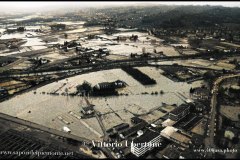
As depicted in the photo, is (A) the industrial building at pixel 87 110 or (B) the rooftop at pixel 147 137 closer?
(B) the rooftop at pixel 147 137

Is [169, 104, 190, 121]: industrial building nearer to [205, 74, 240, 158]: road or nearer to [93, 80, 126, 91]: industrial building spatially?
[205, 74, 240, 158]: road

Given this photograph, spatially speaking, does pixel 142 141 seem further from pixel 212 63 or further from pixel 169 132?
pixel 212 63

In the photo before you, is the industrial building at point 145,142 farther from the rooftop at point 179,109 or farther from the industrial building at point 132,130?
the rooftop at point 179,109

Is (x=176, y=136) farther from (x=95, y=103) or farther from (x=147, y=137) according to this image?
(x=95, y=103)

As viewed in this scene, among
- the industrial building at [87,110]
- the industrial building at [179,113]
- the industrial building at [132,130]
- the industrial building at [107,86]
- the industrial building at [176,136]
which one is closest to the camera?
the industrial building at [176,136]

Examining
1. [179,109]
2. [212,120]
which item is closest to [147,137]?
[179,109]

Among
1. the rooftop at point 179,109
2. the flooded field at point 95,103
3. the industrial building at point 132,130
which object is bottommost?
the flooded field at point 95,103

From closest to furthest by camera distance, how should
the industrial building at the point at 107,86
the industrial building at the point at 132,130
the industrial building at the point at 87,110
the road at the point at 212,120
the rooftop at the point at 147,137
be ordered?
the rooftop at the point at 147,137 < the road at the point at 212,120 < the industrial building at the point at 132,130 < the industrial building at the point at 87,110 < the industrial building at the point at 107,86

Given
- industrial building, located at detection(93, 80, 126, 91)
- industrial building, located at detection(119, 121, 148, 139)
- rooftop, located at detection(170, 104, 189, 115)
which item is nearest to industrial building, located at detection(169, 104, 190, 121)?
rooftop, located at detection(170, 104, 189, 115)

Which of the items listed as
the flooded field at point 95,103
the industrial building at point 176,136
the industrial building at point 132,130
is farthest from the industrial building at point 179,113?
the industrial building at point 132,130
